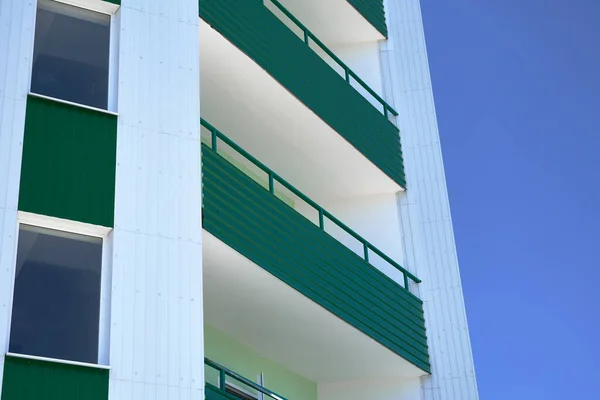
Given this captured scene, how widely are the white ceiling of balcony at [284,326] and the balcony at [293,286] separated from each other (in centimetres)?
2

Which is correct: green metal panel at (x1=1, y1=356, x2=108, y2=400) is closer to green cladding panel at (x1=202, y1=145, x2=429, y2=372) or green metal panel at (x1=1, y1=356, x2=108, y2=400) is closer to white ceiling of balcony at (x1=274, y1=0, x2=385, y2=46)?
green cladding panel at (x1=202, y1=145, x2=429, y2=372)

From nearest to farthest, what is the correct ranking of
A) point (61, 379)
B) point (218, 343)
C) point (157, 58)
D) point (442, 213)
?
point (61, 379), point (157, 58), point (218, 343), point (442, 213)

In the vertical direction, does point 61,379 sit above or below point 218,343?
below

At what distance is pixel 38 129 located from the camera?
16531 mm

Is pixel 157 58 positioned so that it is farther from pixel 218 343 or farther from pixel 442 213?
pixel 442 213

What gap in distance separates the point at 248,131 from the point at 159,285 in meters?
7.68

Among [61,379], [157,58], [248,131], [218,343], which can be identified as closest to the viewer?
[61,379]

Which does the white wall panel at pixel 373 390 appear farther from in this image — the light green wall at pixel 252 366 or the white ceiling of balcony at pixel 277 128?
the white ceiling of balcony at pixel 277 128

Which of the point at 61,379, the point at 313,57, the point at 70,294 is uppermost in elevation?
the point at 313,57

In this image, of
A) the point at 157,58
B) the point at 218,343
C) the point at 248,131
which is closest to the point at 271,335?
the point at 218,343

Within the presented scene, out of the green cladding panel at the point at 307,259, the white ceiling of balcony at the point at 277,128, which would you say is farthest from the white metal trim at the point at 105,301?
the white ceiling of balcony at the point at 277,128

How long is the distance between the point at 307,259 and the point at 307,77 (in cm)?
476

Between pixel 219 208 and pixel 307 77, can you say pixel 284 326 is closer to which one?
pixel 219 208

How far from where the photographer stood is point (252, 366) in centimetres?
2222
